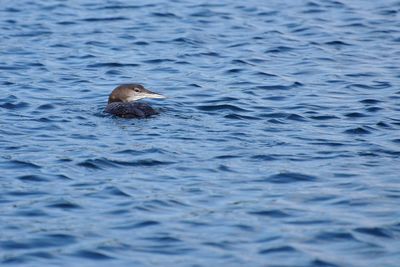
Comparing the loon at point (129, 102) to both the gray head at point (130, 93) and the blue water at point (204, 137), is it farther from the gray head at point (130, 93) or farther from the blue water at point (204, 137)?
the blue water at point (204, 137)

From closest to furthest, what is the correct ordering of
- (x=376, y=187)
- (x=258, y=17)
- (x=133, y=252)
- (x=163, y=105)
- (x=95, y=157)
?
(x=133, y=252) < (x=376, y=187) < (x=95, y=157) < (x=163, y=105) < (x=258, y=17)

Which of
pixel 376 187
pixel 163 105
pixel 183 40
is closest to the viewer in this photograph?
pixel 376 187

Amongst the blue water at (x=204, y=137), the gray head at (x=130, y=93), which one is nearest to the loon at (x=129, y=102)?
the gray head at (x=130, y=93)

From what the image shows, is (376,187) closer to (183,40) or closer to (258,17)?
(183,40)

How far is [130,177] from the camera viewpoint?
11156 millimetres

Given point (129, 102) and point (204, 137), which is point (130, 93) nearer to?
point (129, 102)

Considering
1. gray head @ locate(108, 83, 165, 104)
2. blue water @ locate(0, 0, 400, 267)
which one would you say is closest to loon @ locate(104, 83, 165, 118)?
gray head @ locate(108, 83, 165, 104)

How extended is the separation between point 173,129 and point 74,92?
8.75 feet

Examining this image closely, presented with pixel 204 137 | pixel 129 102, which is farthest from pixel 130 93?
pixel 204 137

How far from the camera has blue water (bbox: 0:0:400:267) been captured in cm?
942

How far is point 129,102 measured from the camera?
1382cm

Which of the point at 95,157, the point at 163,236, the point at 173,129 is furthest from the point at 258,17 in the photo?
the point at 163,236

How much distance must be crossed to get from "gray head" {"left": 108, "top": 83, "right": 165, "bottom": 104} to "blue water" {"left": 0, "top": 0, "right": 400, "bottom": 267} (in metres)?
0.29

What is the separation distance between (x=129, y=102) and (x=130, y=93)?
617 mm
